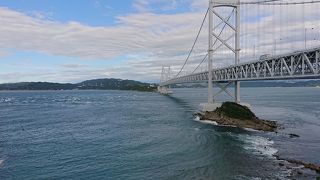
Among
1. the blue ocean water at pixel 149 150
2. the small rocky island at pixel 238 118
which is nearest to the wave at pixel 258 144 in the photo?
the blue ocean water at pixel 149 150

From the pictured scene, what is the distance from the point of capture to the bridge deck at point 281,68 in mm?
34156

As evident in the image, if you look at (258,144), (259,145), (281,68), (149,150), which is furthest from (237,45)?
(149,150)

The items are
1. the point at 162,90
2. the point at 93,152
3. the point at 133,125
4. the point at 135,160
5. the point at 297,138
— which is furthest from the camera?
the point at 162,90

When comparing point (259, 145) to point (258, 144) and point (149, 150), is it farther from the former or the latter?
point (149, 150)

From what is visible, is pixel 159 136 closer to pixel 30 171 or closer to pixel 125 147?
pixel 125 147

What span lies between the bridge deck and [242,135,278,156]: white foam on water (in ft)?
20.7

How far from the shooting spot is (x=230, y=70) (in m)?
59.2

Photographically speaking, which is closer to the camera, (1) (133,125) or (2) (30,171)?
(2) (30,171)

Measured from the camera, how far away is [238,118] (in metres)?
53.1

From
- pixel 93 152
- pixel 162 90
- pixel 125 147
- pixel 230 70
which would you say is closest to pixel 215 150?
pixel 125 147

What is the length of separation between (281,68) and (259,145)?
8.01m

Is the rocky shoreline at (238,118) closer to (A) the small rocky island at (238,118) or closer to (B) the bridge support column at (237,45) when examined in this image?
(A) the small rocky island at (238,118)

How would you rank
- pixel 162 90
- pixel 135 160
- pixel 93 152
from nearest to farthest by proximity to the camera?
pixel 135 160
pixel 93 152
pixel 162 90

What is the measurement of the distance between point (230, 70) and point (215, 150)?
25.5 m
